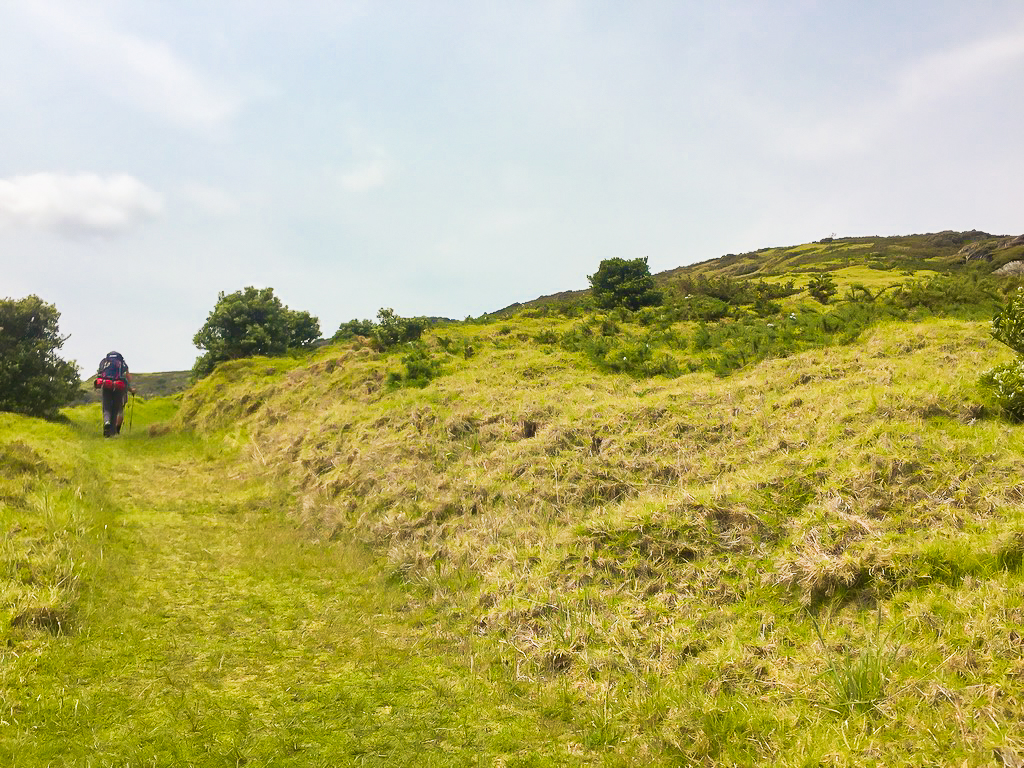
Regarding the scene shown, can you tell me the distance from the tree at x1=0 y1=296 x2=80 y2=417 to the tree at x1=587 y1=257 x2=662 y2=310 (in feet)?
90.2

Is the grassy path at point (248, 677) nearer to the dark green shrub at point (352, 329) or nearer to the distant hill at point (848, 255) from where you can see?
the dark green shrub at point (352, 329)

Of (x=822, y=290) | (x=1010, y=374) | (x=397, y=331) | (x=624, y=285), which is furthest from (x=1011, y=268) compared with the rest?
(x=397, y=331)

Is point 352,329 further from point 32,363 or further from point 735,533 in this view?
point 735,533

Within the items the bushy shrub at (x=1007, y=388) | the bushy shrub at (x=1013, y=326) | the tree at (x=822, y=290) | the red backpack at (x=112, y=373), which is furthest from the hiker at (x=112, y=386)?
the tree at (x=822, y=290)

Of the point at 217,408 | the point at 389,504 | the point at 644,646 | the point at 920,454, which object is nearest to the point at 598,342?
the point at 389,504

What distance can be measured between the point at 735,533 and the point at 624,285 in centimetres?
2485

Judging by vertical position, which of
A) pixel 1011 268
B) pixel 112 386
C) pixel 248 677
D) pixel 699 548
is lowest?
pixel 248 677

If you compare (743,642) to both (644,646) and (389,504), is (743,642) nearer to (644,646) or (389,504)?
(644,646)

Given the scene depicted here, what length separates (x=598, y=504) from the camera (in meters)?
10.5

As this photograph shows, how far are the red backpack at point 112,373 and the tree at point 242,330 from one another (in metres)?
14.3

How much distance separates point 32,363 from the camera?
2430 centimetres

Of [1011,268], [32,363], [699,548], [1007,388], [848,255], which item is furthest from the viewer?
[848,255]

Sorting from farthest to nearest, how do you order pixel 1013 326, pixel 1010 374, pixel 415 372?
pixel 415 372 < pixel 1013 326 < pixel 1010 374

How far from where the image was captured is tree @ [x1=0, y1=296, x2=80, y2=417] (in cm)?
2356
